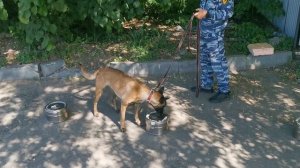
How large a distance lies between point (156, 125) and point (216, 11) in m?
1.78

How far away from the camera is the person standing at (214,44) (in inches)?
231

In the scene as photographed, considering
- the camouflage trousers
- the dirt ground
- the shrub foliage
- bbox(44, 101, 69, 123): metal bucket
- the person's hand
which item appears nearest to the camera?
the dirt ground

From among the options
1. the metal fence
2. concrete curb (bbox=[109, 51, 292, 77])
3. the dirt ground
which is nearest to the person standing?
the dirt ground

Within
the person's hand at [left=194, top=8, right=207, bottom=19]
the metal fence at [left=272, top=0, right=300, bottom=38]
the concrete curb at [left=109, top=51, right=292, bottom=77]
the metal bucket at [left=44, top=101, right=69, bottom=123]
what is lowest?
the metal bucket at [left=44, top=101, right=69, bottom=123]

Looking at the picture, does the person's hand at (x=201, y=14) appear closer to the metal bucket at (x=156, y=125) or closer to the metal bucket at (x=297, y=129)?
the metal bucket at (x=156, y=125)

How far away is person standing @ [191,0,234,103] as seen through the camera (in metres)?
5.86

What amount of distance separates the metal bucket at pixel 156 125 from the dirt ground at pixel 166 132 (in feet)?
0.34

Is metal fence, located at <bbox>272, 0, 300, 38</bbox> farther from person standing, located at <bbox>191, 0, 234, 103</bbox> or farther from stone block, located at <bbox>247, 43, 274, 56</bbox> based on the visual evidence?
person standing, located at <bbox>191, 0, 234, 103</bbox>

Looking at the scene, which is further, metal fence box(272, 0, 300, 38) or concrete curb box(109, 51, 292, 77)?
metal fence box(272, 0, 300, 38)

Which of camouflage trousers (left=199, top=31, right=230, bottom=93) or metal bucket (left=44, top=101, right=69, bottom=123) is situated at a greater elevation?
camouflage trousers (left=199, top=31, right=230, bottom=93)

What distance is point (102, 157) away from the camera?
530 cm

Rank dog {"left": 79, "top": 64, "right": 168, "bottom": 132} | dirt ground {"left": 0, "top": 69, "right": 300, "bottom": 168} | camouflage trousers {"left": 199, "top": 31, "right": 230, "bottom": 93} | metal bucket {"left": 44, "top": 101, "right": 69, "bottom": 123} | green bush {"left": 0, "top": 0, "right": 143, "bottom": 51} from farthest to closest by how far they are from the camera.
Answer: green bush {"left": 0, "top": 0, "right": 143, "bottom": 51} → camouflage trousers {"left": 199, "top": 31, "right": 230, "bottom": 93} → metal bucket {"left": 44, "top": 101, "right": 69, "bottom": 123} → dog {"left": 79, "top": 64, "right": 168, "bottom": 132} → dirt ground {"left": 0, "top": 69, "right": 300, "bottom": 168}

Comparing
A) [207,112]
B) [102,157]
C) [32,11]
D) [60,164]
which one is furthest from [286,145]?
[32,11]

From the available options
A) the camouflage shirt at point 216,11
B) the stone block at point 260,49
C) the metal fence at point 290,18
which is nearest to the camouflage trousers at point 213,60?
the camouflage shirt at point 216,11
